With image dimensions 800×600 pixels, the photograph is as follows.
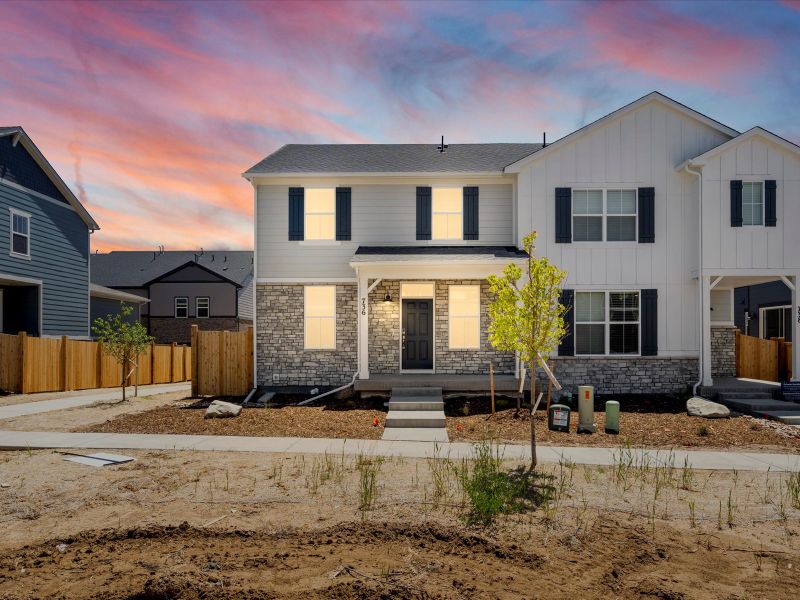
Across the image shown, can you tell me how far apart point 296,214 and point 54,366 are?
999 cm

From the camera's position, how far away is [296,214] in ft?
49.1

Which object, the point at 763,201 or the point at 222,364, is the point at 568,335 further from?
the point at 222,364

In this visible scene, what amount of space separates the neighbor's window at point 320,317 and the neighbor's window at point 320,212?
162 centimetres

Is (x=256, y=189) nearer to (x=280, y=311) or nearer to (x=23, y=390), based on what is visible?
(x=280, y=311)

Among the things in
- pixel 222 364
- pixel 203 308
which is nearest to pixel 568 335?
pixel 222 364

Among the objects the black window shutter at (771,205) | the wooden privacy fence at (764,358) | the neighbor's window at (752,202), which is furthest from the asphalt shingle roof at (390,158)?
the wooden privacy fence at (764,358)

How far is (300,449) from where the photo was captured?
8711 millimetres

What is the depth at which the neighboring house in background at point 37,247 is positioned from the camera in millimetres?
18469

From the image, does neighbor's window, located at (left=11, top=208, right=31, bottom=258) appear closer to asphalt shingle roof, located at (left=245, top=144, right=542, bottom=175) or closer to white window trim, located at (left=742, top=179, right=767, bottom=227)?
asphalt shingle roof, located at (left=245, top=144, right=542, bottom=175)

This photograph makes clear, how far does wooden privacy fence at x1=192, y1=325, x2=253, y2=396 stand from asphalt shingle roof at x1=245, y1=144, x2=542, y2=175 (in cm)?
497

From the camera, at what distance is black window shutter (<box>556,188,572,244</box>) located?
14070 mm

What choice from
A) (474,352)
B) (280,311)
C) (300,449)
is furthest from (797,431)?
(280,311)

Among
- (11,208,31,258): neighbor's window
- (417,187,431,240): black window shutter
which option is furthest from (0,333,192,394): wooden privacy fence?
(417,187,431,240): black window shutter

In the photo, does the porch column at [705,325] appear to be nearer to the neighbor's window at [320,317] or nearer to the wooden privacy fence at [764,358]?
the wooden privacy fence at [764,358]
